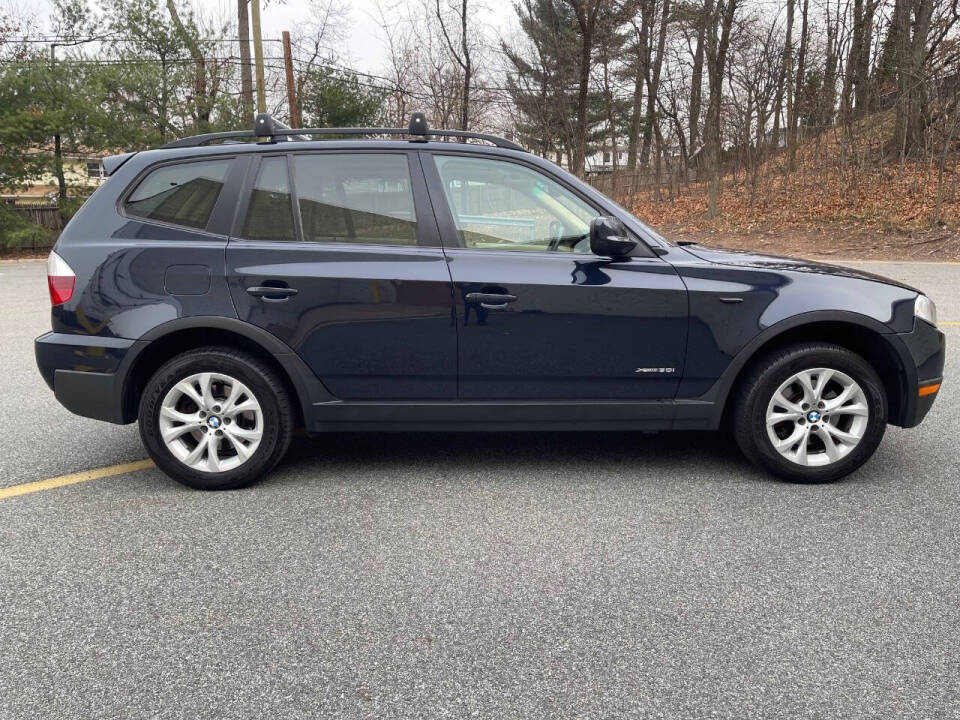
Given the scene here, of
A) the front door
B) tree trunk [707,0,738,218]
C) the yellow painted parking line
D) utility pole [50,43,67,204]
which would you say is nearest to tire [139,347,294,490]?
the yellow painted parking line

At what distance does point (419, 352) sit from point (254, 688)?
73.6 inches

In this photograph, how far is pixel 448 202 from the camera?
388 cm

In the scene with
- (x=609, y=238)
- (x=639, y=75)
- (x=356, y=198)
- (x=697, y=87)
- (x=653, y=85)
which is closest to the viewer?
(x=609, y=238)

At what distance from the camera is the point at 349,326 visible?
3.75 meters

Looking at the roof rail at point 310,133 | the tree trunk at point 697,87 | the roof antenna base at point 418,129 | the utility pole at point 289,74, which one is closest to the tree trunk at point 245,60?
the utility pole at point 289,74

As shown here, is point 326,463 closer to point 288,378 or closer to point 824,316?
point 288,378

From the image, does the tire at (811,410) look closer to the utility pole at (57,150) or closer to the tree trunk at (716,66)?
the tree trunk at (716,66)

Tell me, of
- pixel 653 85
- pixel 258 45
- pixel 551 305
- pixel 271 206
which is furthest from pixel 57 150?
pixel 551 305

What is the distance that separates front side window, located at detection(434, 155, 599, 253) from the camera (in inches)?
151

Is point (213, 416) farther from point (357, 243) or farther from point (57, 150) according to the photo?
point (57, 150)

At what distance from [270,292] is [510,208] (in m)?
1.30

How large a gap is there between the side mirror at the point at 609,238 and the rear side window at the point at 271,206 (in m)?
1.53

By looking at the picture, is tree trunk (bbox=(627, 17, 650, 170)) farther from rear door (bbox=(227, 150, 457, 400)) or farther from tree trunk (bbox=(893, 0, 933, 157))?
rear door (bbox=(227, 150, 457, 400))

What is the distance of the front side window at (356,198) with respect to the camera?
385cm
